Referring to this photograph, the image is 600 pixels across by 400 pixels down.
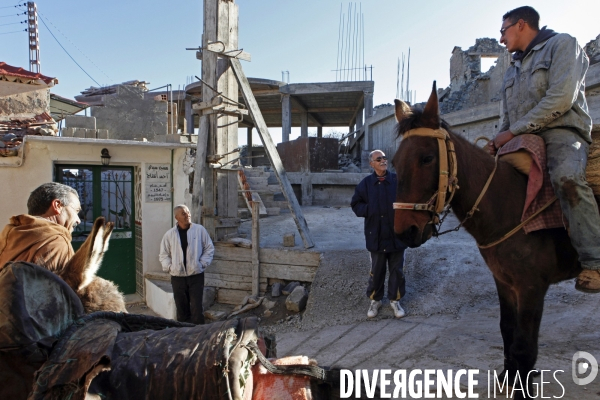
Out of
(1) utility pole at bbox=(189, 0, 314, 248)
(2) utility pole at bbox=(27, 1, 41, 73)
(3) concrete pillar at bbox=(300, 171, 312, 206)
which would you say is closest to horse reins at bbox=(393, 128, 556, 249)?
(1) utility pole at bbox=(189, 0, 314, 248)

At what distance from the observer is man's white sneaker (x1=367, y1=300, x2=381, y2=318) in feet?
17.6

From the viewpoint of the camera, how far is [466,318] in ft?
A: 16.0

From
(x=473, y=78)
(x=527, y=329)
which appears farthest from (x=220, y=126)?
(x=473, y=78)

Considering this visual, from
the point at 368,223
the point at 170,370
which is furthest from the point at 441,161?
the point at 368,223

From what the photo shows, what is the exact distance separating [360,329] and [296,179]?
924cm

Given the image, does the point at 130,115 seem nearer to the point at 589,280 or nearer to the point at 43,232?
the point at 43,232

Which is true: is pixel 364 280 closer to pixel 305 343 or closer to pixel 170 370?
pixel 305 343

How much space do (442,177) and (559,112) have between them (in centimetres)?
97

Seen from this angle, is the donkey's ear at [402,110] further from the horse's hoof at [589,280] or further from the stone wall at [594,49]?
the stone wall at [594,49]

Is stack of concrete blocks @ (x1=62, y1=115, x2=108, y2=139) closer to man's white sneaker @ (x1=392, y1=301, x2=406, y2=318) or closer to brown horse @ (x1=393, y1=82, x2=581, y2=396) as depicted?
man's white sneaker @ (x1=392, y1=301, x2=406, y2=318)

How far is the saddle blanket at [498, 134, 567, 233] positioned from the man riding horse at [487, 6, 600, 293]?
0.19 feet

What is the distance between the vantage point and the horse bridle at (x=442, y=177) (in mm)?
2555

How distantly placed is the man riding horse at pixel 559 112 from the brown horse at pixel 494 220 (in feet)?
0.68

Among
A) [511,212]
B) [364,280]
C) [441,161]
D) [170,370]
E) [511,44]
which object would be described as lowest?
[364,280]
